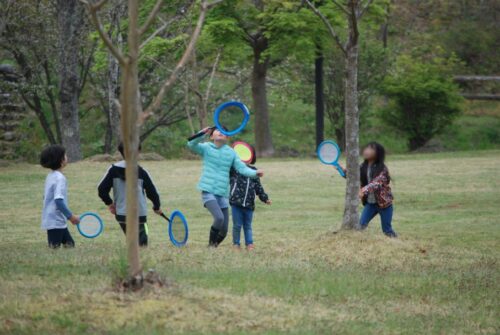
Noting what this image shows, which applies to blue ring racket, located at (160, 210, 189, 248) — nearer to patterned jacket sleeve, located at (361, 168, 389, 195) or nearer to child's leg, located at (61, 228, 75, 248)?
child's leg, located at (61, 228, 75, 248)

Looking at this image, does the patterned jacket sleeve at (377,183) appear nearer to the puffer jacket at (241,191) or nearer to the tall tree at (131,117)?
the puffer jacket at (241,191)

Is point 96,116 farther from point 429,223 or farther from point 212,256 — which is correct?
point 212,256

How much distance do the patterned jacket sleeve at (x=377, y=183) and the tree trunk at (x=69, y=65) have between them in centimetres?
1802

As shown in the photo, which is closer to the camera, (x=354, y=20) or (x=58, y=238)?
(x=58, y=238)

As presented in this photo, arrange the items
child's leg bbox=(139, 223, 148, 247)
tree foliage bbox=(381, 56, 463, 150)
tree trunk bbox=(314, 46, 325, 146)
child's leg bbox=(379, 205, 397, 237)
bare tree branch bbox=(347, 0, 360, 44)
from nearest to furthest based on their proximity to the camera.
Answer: bare tree branch bbox=(347, 0, 360, 44) → child's leg bbox=(139, 223, 148, 247) → child's leg bbox=(379, 205, 397, 237) → tree trunk bbox=(314, 46, 325, 146) → tree foliage bbox=(381, 56, 463, 150)

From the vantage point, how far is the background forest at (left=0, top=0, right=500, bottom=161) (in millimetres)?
27453

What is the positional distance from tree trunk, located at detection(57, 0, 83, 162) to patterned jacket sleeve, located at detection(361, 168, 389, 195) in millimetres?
18019

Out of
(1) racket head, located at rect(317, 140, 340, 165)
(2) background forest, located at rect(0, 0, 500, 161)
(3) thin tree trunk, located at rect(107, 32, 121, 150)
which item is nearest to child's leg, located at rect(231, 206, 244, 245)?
(1) racket head, located at rect(317, 140, 340, 165)

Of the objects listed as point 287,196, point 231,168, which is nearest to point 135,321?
point 231,168

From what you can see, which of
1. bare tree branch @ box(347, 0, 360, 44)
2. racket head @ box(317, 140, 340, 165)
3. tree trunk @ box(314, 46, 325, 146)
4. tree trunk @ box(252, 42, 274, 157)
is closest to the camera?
bare tree branch @ box(347, 0, 360, 44)

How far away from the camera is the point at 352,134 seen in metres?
10.4

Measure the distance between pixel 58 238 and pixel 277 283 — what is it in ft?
11.4

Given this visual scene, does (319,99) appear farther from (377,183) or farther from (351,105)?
(351,105)

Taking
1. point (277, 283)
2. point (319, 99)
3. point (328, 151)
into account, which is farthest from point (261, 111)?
point (277, 283)
